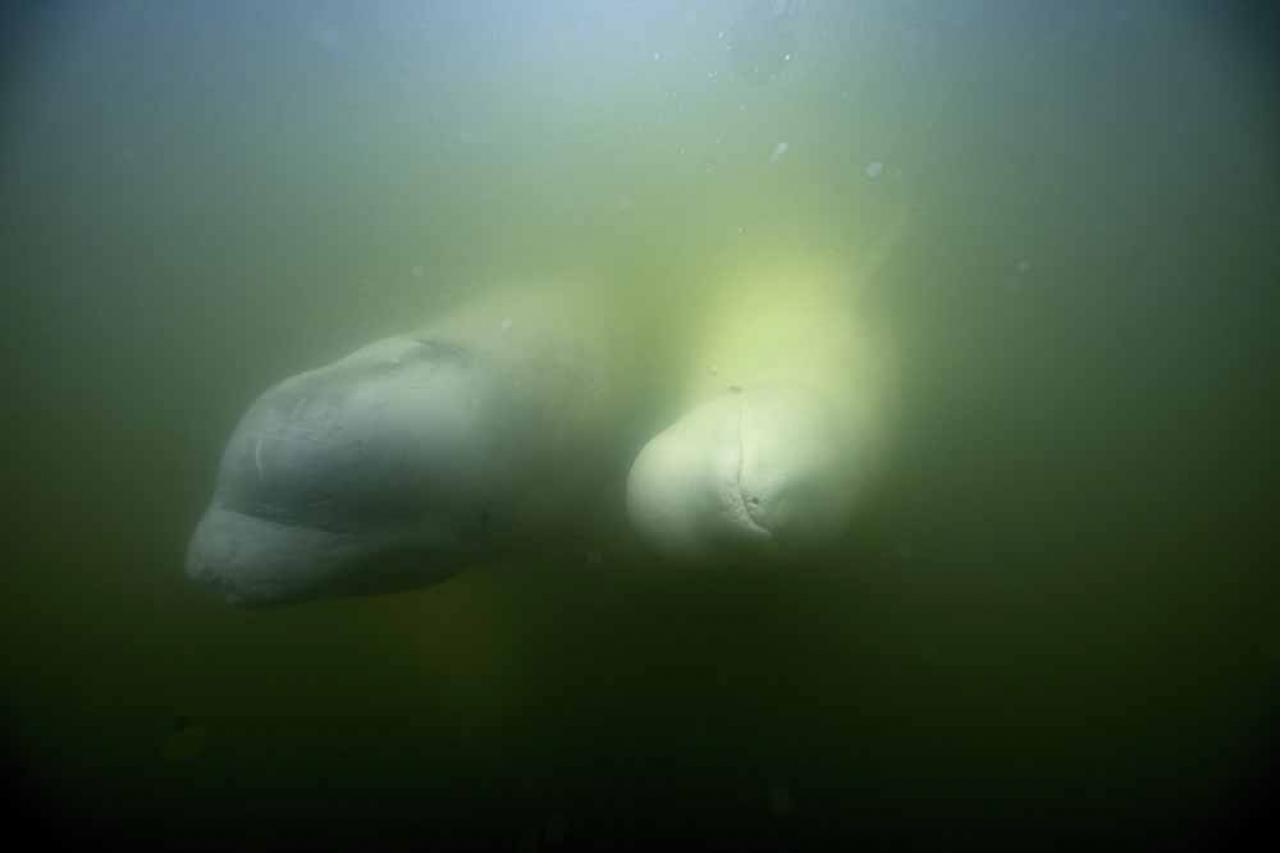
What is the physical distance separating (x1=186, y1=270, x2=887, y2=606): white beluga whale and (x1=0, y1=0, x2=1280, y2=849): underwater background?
207mm

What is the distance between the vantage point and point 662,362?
190 cm

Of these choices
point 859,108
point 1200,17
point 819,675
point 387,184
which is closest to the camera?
point 819,675

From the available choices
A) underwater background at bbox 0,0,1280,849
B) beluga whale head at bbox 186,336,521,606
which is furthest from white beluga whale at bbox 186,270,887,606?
underwater background at bbox 0,0,1280,849

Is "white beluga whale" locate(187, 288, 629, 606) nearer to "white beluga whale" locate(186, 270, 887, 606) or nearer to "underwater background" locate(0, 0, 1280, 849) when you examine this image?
"white beluga whale" locate(186, 270, 887, 606)

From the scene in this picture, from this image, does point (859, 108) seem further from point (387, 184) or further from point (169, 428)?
point (169, 428)

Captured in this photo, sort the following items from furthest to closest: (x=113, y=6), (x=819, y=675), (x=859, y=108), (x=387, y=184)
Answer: (x=113, y=6) < (x=387, y=184) < (x=859, y=108) < (x=819, y=675)

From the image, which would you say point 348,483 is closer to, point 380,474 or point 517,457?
point 380,474

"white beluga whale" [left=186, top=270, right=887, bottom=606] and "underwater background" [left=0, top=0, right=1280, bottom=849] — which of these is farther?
"underwater background" [left=0, top=0, right=1280, bottom=849]

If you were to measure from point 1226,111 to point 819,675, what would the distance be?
184 cm

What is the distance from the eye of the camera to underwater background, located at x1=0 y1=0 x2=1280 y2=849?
1.72 m

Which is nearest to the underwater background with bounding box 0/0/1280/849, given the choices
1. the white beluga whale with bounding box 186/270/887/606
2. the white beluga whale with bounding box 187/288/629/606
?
the white beluga whale with bounding box 186/270/887/606

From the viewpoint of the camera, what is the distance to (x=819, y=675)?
5.65 ft

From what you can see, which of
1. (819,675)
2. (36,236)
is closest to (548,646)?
(819,675)

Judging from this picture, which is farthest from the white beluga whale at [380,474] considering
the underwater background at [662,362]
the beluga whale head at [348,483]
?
the underwater background at [662,362]
